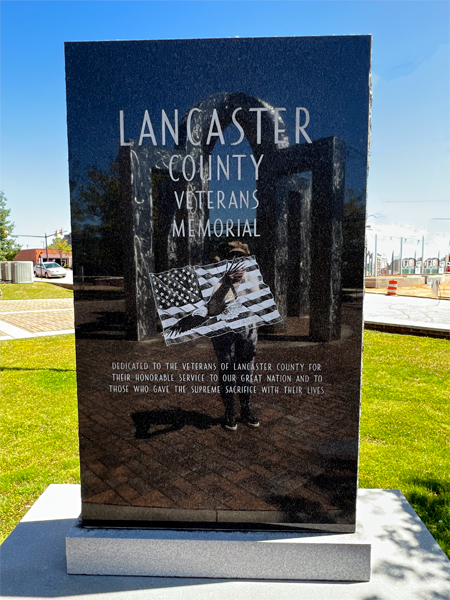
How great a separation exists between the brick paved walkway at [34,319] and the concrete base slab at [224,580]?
845cm

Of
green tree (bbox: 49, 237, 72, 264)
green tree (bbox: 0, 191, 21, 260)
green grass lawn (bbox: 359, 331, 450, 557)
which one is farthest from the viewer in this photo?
green tree (bbox: 49, 237, 72, 264)

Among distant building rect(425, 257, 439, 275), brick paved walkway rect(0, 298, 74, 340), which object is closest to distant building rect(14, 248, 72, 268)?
distant building rect(425, 257, 439, 275)

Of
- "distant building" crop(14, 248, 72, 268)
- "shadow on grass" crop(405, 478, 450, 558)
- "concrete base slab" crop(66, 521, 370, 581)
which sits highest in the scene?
"distant building" crop(14, 248, 72, 268)

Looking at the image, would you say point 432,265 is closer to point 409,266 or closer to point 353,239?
point 409,266

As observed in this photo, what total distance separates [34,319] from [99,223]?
12.0 m

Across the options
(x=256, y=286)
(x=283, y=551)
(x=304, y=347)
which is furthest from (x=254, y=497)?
(x=256, y=286)

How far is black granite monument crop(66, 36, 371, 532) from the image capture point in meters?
2.51

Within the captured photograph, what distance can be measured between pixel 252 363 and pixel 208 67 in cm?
178

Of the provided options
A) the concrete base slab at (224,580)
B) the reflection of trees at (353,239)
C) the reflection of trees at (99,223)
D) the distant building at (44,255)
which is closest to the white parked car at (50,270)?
the concrete base slab at (224,580)

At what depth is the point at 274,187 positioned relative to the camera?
260 cm

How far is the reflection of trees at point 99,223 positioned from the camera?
2580mm

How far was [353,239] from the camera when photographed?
8.39 ft

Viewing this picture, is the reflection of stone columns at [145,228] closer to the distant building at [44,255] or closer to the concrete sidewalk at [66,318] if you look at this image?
the concrete sidewalk at [66,318]

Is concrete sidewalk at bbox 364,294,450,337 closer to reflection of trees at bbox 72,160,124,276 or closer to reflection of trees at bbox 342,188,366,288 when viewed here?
reflection of trees at bbox 342,188,366,288
